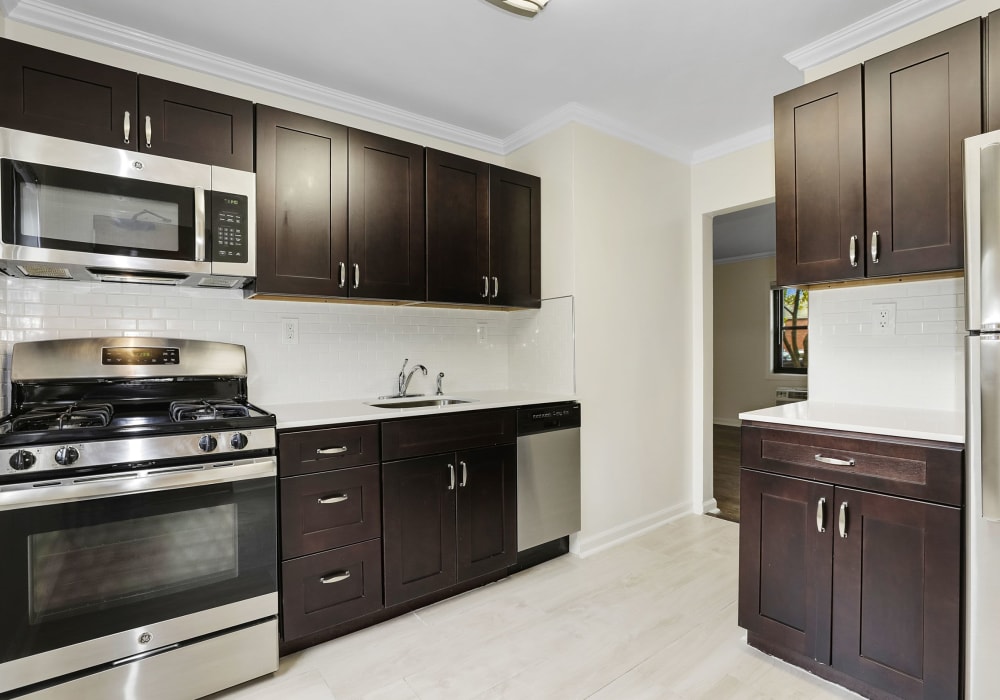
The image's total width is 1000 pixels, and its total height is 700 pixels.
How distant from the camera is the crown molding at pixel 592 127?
121 inches

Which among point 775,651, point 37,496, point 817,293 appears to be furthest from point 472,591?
point 817,293

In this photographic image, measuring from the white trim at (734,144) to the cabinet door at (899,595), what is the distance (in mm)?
2539

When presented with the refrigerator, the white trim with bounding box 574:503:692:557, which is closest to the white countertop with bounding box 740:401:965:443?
the refrigerator

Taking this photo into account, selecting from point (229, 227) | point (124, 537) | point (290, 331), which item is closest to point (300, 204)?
point (229, 227)

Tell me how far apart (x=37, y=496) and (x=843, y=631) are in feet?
9.06

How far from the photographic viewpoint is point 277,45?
2373 millimetres

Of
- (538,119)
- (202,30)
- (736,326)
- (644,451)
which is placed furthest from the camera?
(736,326)

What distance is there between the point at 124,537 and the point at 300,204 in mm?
1543

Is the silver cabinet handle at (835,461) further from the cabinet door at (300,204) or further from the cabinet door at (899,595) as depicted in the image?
the cabinet door at (300,204)

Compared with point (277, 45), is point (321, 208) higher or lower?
lower

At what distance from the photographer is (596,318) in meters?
3.21

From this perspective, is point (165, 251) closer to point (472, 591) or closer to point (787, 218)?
point (472, 591)

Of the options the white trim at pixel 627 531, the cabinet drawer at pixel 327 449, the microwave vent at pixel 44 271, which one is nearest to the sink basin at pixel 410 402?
the cabinet drawer at pixel 327 449

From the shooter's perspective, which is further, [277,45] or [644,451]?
[644,451]
